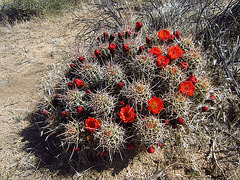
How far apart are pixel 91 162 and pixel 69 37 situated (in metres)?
4.25

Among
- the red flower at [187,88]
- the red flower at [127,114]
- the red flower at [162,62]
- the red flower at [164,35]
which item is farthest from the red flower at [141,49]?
the red flower at [127,114]

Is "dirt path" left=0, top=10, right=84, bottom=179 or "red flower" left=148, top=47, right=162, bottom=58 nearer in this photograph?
"red flower" left=148, top=47, right=162, bottom=58

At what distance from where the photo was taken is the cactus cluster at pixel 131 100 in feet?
7.24

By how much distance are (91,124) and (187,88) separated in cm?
139

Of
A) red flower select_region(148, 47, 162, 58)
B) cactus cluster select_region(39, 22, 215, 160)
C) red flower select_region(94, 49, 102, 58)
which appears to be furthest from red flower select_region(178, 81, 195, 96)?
red flower select_region(94, 49, 102, 58)

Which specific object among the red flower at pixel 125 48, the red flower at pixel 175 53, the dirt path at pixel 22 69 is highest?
the red flower at pixel 125 48

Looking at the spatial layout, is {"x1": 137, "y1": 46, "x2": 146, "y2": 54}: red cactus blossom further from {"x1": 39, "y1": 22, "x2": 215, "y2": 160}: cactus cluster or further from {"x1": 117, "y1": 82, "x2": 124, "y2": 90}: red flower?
{"x1": 117, "y1": 82, "x2": 124, "y2": 90}: red flower

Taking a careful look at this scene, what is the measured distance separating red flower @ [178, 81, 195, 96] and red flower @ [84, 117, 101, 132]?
1211 mm

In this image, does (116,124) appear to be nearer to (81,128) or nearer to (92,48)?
(81,128)

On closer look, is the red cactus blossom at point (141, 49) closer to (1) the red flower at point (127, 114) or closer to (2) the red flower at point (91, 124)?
(1) the red flower at point (127, 114)

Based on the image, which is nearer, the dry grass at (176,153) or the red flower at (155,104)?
the red flower at (155,104)

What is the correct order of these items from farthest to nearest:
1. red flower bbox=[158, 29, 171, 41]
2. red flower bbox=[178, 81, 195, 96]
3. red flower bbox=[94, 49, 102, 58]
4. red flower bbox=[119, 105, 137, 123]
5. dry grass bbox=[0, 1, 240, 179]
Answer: red flower bbox=[158, 29, 171, 41], red flower bbox=[94, 49, 102, 58], dry grass bbox=[0, 1, 240, 179], red flower bbox=[178, 81, 195, 96], red flower bbox=[119, 105, 137, 123]

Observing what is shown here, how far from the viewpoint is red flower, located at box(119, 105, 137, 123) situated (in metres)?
2.19

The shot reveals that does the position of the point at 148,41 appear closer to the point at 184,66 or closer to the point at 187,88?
the point at 184,66
